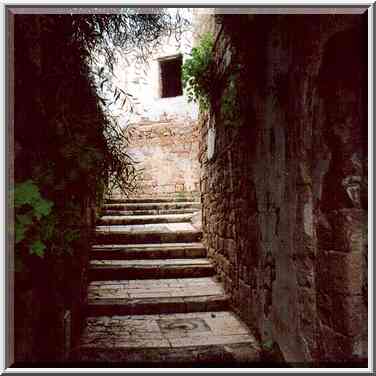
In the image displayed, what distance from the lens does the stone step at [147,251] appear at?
208 inches

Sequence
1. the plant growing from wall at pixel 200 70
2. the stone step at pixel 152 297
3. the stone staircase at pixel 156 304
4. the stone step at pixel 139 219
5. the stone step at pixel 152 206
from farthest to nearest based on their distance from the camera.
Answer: the stone step at pixel 152 206 → the stone step at pixel 139 219 → the plant growing from wall at pixel 200 70 → the stone step at pixel 152 297 → the stone staircase at pixel 156 304

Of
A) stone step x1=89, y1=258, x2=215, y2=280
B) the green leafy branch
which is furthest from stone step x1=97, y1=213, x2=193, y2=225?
the green leafy branch

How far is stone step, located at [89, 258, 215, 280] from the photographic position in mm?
4902

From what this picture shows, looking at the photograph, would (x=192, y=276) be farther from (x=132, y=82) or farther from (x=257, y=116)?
(x=132, y=82)

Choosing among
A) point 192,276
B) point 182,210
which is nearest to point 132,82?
point 182,210

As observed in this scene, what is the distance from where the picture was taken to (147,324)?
379cm

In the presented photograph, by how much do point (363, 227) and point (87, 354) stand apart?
2.10 metres

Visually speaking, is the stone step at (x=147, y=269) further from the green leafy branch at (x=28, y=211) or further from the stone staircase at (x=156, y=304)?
the green leafy branch at (x=28, y=211)

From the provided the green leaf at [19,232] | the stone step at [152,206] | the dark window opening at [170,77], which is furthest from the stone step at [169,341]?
the dark window opening at [170,77]

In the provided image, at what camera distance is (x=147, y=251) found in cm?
542

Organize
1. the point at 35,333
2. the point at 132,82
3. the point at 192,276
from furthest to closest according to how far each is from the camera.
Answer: the point at 132,82, the point at 192,276, the point at 35,333

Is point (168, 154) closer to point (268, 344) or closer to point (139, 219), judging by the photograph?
point (139, 219)

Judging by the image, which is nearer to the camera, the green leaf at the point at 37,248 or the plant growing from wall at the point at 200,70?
the green leaf at the point at 37,248

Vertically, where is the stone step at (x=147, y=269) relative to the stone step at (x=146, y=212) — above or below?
below
